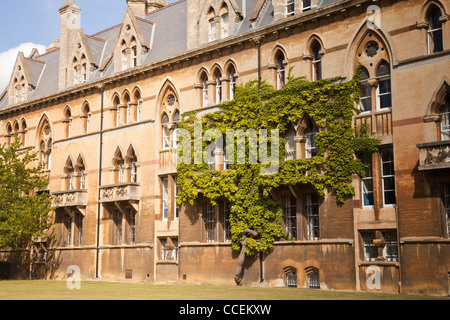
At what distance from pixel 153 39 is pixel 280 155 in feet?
46.3

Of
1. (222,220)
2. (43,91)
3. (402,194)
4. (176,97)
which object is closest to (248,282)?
(222,220)

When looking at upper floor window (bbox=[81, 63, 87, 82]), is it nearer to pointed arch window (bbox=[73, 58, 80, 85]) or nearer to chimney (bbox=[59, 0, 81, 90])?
pointed arch window (bbox=[73, 58, 80, 85])

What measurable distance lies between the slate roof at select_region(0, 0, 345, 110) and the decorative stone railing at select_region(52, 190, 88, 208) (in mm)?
7432

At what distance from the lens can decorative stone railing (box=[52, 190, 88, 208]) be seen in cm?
3894

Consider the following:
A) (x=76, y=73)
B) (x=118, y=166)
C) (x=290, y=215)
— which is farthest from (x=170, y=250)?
(x=76, y=73)

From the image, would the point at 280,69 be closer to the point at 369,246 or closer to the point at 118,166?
the point at 369,246

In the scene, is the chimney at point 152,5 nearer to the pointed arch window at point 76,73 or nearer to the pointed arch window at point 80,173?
the pointed arch window at point 76,73

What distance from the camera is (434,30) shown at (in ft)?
80.9

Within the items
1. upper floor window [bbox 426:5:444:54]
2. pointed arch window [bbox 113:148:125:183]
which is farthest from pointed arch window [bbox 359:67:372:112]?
pointed arch window [bbox 113:148:125:183]

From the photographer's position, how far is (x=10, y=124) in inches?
1833

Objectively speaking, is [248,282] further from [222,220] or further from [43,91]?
[43,91]

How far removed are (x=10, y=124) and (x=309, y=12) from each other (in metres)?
27.1

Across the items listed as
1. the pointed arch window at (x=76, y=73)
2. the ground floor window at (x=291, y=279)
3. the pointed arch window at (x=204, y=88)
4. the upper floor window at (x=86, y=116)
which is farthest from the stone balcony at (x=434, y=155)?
the pointed arch window at (x=76, y=73)

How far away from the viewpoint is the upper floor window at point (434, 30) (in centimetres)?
2455
